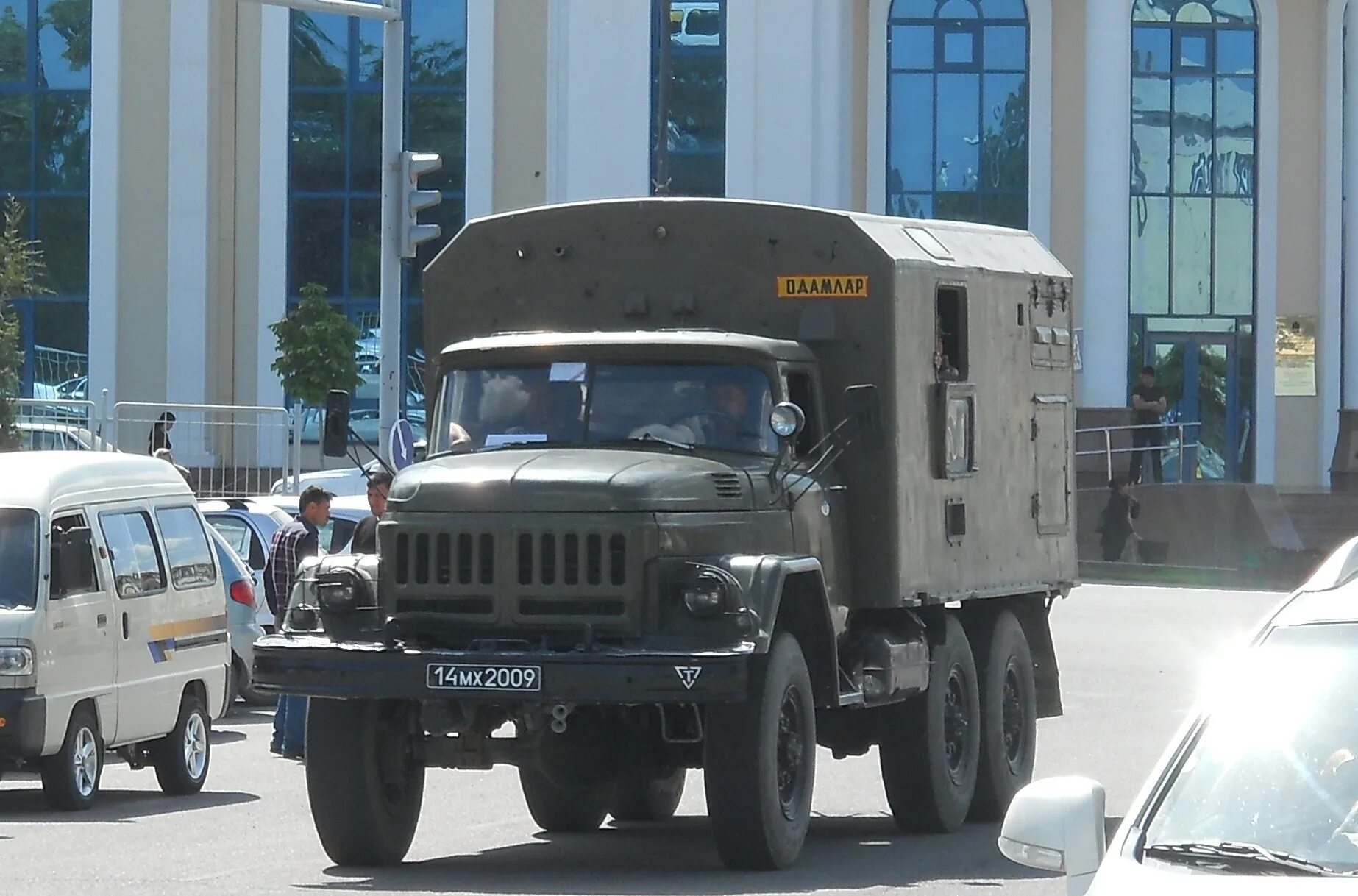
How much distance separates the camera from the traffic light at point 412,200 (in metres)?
25.7

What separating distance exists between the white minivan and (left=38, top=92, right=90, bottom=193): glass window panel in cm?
→ 3582

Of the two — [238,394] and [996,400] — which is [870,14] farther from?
[996,400]

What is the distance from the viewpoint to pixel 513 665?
1067cm

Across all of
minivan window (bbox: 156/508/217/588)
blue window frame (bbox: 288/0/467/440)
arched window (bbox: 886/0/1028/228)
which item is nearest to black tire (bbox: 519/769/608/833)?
minivan window (bbox: 156/508/217/588)

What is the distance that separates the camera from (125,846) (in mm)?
12266

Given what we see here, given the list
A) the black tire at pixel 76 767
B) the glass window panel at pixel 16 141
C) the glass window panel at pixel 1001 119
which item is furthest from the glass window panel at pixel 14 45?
the black tire at pixel 76 767

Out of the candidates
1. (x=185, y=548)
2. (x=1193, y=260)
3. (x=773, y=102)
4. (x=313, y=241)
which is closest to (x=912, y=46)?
(x=773, y=102)

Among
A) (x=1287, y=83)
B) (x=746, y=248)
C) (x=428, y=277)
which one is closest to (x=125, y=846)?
(x=428, y=277)

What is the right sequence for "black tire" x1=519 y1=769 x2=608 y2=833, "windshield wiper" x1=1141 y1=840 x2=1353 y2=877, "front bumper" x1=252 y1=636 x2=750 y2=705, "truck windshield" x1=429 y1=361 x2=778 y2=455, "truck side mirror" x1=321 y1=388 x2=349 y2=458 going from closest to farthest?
"windshield wiper" x1=1141 y1=840 x2=1353 y2=877 → "front bumper" x1=252 y1=636 x2=750 y2=705 → "truck windshield" x1=429 y1=361 x2=778 y2=455 → "truck side mirror" x1=321 y1=388 x2=349 y2=458 → "black tire" x1=519 y1=769 x2=608 y2=833

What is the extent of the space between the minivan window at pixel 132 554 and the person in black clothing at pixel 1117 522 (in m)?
26.8

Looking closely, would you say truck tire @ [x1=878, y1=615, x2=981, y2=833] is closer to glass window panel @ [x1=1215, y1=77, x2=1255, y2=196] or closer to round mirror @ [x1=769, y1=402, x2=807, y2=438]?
round mirror @ [x1=769, y1=402, x2=807, y2=438]

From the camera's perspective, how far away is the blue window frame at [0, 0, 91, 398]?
50125 mm

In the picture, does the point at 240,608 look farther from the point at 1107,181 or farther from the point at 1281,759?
the point at 1107,181

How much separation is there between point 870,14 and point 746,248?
126ft
